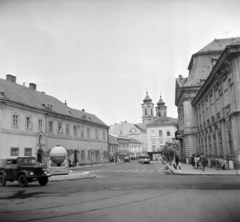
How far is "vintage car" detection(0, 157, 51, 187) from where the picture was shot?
15.9 meters

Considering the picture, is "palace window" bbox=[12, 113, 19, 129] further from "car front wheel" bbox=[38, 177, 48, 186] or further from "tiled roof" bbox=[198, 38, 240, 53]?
"tiled roof" bbox=[198, 38, 240, 53]

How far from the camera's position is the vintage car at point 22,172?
15938 millimetres

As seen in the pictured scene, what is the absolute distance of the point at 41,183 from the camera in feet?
54.1

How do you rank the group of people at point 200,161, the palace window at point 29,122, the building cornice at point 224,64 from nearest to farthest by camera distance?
the building cornice at point 224,64 → the group of people at point 200,161 → the palace window at point 29,122

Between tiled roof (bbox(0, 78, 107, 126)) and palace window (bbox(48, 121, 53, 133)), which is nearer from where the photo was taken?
tiled roof (bbox(0, 78, 107, 126))

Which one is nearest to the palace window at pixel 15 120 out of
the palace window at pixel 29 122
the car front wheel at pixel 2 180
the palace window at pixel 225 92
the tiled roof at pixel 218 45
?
the palace window at pixel 29 122

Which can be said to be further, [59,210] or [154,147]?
[154,147]

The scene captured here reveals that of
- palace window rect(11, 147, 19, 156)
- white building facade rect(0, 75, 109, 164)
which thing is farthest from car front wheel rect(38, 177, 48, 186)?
palace window rect(11, 147, 19, 156)

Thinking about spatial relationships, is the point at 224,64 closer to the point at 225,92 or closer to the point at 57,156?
the point at 225,92

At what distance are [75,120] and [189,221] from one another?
4397 centimetres

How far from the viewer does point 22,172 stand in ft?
52.9

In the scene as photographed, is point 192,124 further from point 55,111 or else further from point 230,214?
point 230,214

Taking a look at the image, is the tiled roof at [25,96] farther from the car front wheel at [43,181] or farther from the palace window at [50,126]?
the car front wheel at [43,181]

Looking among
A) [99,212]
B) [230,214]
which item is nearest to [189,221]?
[230,214]
